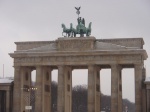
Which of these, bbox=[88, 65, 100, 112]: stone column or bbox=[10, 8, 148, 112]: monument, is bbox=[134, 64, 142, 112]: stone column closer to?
bbox=[10, 8, 148, 112]: monument

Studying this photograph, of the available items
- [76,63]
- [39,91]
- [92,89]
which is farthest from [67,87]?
[92,89]

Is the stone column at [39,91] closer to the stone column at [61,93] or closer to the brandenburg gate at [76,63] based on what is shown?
the brandenburg gate at [76,63]

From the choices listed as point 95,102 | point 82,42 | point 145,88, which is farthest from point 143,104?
point 82,42

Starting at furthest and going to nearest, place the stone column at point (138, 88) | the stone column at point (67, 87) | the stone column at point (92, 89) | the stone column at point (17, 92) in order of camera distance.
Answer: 1. the stone column at point (67, 87)
2. the stone column at point (17, 92)
3. the stone column at point (92, 89)
4. the stone column at point (138, 88)

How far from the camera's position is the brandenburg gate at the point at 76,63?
8469 centimetres

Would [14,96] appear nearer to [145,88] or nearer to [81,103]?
[145,88]

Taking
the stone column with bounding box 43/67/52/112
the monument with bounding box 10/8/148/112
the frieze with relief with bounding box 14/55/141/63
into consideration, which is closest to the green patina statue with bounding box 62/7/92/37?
the monument with bounding box 10/8/148/112

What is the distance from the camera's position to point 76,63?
8706 centimetres

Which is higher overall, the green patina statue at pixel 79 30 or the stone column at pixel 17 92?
the green patina statue at pixel 79 30

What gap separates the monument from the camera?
84.7 metres

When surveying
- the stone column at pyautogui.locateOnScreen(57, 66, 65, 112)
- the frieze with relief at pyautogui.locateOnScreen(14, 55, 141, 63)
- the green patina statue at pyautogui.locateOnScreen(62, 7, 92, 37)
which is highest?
the green patina statue at pyautogui.locateOnScreen(62, 7, 92, 37)

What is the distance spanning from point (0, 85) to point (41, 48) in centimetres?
1024

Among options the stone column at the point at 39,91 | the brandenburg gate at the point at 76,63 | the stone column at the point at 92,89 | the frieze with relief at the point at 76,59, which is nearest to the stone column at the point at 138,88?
the brandenburg gate at the point at 76,63

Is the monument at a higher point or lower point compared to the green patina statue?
lower
